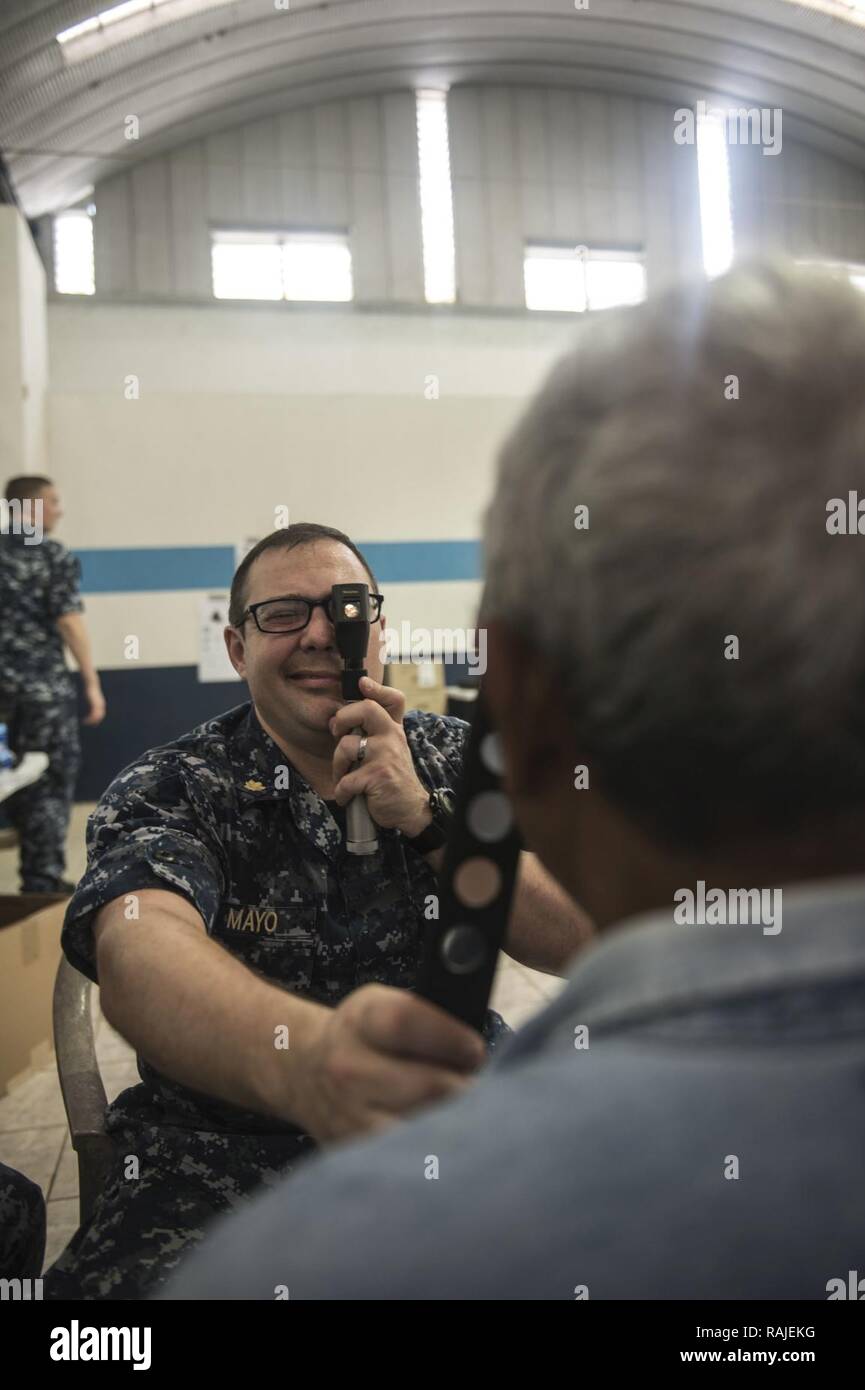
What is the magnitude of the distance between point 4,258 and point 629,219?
4678mm

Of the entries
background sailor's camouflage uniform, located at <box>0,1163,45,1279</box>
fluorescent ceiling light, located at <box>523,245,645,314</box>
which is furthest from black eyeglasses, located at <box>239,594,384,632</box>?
fluorescent ceiling light, located at <box>523,245,645,314</box>

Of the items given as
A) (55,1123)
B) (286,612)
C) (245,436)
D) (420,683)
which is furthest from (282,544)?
(245,436)

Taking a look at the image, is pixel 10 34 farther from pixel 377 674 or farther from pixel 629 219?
pixel 377 674

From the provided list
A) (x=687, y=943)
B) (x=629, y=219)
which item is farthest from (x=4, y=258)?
(x=687, y=943)

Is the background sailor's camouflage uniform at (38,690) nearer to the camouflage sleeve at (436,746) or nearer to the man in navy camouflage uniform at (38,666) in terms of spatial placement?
the man in navy camouflage uniform at (38,666)

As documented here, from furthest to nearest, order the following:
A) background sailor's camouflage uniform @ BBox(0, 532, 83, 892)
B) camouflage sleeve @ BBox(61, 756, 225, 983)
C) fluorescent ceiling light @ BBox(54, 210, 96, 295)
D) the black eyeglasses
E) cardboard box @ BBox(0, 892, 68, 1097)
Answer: fluorescent ceiling light @ BBox(54, 210, 96, 295)
background sailor's camouflage uniform @ BBox(0, 532, 83, 892)
cardboard box @ BBox(0, 892, 68, 1097)
the black eyeglasses
camouflage sleeve @ BBox(61, 756, 225, 983)

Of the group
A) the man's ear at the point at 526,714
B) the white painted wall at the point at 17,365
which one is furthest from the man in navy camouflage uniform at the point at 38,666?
the man's ear at the point at 526,714

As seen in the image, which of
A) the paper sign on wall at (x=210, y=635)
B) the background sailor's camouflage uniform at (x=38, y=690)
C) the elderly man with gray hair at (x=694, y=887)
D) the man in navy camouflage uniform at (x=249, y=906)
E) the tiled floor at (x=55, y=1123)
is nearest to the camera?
the elderly man with gray hair at (x=694, y=887)

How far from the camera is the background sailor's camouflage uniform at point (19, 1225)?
1100mm

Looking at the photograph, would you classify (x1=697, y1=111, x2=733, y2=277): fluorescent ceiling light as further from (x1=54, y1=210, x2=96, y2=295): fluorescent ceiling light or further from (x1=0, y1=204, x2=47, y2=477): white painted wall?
(x1=0, y1=204, x2=47, y2=477): white painted wall

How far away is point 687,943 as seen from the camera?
0.35m

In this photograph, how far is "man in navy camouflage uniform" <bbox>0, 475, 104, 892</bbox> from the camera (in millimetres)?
3639

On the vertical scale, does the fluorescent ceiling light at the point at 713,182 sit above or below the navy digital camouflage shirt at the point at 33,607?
above
